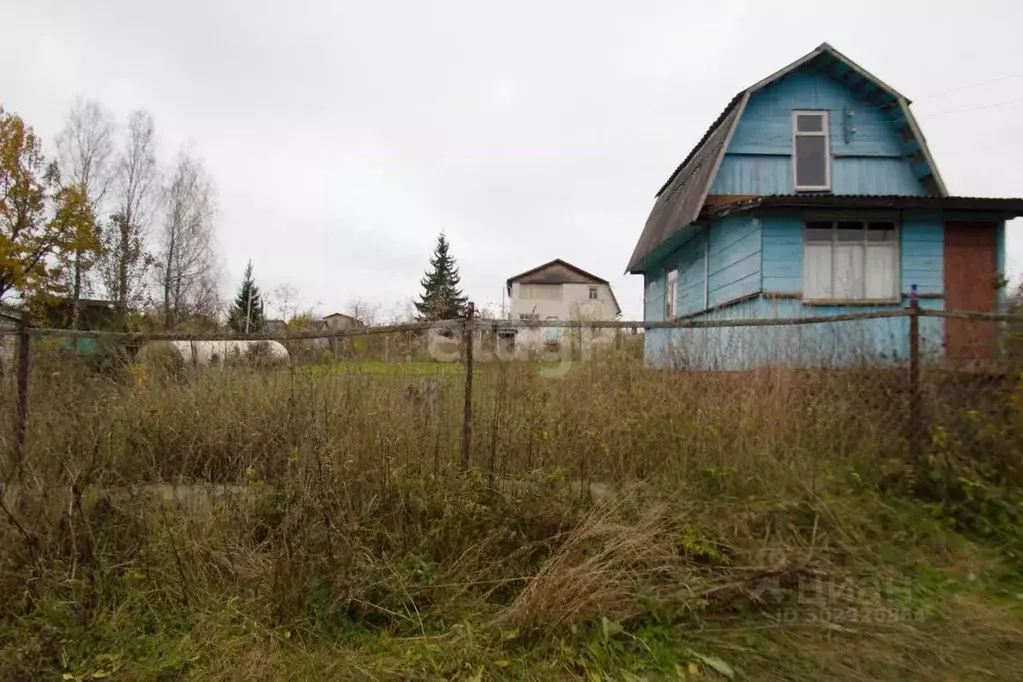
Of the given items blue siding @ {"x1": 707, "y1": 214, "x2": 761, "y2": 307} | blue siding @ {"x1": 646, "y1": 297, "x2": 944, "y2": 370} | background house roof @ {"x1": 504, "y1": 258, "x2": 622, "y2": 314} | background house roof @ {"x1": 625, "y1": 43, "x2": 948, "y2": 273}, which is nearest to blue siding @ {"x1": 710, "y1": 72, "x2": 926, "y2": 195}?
background house roof @ {"x1": 625, "y1": 43, "x2": 948, "y2": 273}

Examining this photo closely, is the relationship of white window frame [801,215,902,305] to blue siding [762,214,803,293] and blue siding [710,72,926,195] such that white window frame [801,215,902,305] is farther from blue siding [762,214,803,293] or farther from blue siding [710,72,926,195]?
blue siding [710,72,926,195]

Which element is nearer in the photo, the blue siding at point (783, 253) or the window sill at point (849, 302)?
the window sill at point (849, 302)

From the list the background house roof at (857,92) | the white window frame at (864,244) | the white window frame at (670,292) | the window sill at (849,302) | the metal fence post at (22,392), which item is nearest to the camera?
the metal fence post at (22,392)

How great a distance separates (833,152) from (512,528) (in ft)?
38.2

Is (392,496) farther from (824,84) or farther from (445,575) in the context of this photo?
(824,84)

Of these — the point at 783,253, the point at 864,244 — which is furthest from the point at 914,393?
the point at 864,244

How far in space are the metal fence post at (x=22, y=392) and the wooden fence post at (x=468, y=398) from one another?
303 cm

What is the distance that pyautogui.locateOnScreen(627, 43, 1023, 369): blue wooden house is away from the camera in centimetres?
947

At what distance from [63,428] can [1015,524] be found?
6.72 metres

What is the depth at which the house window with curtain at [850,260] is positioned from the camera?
964 cm

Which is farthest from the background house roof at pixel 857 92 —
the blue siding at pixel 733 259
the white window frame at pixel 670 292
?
the white window frame at pixel 670 292

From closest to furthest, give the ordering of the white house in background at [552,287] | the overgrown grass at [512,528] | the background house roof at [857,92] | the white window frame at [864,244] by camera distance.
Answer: the overgrown grass at [512,528] → the white window frame at [864,244] → the background house roof at [857,92] → the white house in background at [552,287]

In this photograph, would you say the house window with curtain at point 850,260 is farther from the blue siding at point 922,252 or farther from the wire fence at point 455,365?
the wire fence at point 455,365

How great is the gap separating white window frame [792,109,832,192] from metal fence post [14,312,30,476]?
12.5 metres
